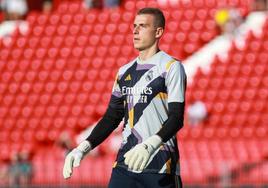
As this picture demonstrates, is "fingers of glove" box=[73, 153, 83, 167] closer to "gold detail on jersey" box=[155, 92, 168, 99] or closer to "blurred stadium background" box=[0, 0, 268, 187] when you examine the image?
"gold detail on jersey" box=[155, 92, 168, 99]

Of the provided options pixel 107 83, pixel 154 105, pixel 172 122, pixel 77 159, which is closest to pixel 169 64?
pixel 154 105

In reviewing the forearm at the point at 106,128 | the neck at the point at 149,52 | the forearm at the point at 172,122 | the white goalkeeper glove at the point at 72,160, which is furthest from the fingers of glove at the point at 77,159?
the neck at the point at 149,52

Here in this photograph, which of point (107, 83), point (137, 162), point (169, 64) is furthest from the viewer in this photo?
point (107, 83)

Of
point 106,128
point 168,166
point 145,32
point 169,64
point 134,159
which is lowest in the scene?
point 168,166

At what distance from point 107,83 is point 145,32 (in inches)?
627

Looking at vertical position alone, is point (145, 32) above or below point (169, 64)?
above

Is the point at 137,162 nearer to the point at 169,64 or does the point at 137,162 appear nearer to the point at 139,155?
the point at 139,155

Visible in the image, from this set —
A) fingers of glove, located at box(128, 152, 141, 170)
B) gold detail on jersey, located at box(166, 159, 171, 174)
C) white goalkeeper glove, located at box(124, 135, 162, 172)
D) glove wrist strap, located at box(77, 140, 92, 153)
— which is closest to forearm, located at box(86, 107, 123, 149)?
glove wrist strap, located at box(77, 140, 92, 153)

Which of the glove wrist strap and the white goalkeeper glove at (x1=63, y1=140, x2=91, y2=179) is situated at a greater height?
the glove wrist strap

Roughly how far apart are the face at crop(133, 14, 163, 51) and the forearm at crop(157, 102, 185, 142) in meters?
0.46

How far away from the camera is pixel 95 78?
22.2m

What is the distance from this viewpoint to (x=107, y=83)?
22.0 m

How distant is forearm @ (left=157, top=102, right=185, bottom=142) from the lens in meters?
5.82

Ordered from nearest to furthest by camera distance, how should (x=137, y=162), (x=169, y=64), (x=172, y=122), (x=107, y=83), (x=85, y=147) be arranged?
(x=137, y=162) < (x=172, y=122) < (x=169, y=64) < (x=85, y=147) < (x=107, y=83)
